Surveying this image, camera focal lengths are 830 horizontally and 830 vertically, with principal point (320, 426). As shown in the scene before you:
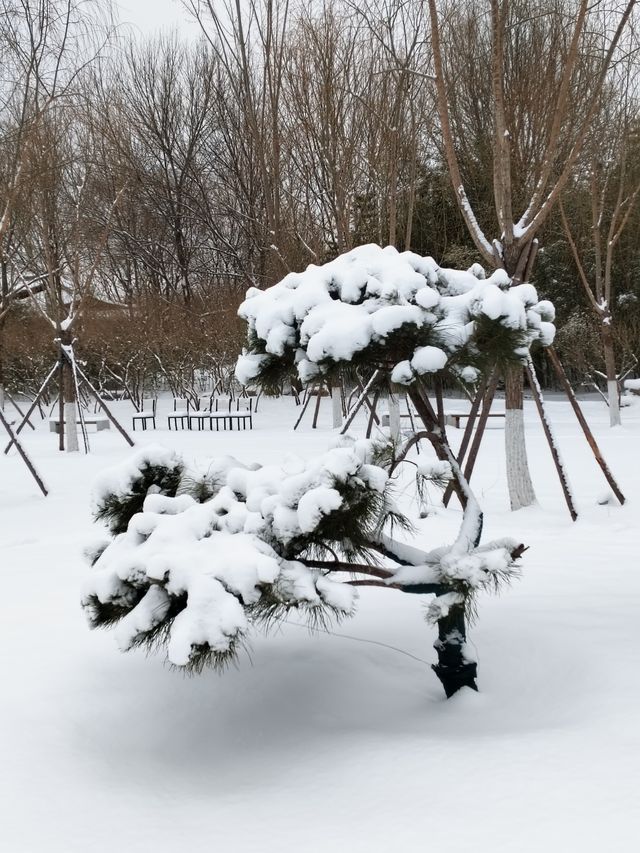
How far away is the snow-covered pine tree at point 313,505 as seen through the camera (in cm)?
270

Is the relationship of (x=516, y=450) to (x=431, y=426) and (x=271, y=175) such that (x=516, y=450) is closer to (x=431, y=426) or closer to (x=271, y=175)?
(x=431, y=426)

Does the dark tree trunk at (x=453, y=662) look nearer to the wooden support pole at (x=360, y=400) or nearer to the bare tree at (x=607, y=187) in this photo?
the wooden support pole at (x=360, y=400)

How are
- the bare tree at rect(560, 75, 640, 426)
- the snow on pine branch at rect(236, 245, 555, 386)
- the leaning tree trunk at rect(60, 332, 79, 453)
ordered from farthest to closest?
the leaning tree trunk at rect(60, 332, 79, 453)
the bare tree at rect(560, 75, 640, 426)
the snow on pine branch at rect(236, 245, 555, 386)

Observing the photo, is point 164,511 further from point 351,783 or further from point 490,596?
point 490,596

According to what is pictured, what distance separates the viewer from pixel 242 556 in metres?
2.77

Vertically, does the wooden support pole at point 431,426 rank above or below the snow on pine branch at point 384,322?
below

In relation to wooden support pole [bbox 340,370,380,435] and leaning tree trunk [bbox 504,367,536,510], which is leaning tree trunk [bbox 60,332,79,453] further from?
leaning tree trunk [bbox 504,367,536,510]

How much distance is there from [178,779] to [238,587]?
2.29 feet

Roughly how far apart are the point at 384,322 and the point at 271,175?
12264 millimetres

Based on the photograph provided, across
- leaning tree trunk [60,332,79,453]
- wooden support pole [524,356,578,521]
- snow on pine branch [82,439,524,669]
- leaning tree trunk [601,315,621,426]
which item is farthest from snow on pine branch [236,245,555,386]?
leaning tree trunk [601,315,621,426]

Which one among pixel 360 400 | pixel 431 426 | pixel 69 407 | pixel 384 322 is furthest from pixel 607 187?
pixel 384 322

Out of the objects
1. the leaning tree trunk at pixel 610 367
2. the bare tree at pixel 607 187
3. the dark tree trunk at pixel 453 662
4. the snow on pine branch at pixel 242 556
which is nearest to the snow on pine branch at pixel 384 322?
the snow on pine branch at pixel 242 556

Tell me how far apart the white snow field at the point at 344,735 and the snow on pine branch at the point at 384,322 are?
1255 millimetres

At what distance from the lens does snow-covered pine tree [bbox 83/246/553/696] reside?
270cm
